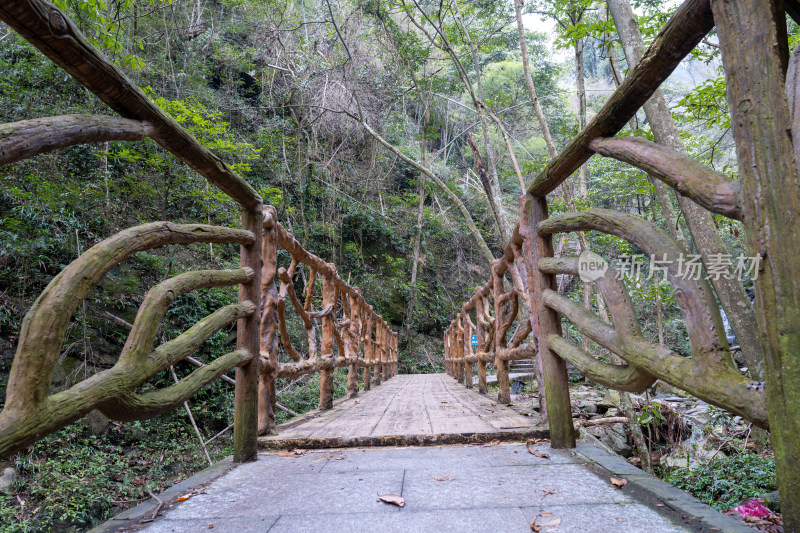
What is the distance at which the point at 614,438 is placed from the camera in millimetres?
5387

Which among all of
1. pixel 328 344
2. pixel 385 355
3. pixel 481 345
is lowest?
pixel 385 355

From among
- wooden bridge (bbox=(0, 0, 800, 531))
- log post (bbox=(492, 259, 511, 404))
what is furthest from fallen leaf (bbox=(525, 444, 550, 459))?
log post (bbox=(492, 259, 511, 404))

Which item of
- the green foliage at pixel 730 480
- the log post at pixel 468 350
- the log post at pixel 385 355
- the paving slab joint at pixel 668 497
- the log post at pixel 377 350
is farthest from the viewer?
the log post at pixel 385 355

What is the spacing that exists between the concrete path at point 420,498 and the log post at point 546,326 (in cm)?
11

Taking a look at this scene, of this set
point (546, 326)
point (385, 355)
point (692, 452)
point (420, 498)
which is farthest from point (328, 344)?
point (385, 355)

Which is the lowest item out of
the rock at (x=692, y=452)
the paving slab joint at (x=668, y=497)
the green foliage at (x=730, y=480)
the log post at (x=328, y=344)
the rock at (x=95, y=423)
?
the rock at (x=692, y=452)

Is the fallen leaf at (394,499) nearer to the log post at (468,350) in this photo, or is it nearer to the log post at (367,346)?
the log post at (468,350)

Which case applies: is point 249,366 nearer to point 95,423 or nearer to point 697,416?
point 95,423

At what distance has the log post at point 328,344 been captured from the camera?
335 cm

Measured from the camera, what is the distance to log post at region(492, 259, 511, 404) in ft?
11.0

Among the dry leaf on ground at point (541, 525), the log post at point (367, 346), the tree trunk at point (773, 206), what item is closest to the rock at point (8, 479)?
the log post at point (367, 346)

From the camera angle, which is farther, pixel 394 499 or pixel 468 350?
pixel 468 350

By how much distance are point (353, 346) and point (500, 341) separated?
1.88 metres

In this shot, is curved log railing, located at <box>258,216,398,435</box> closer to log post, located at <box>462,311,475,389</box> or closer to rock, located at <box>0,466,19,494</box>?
log post, located at <box>462,311,475,389</box>
